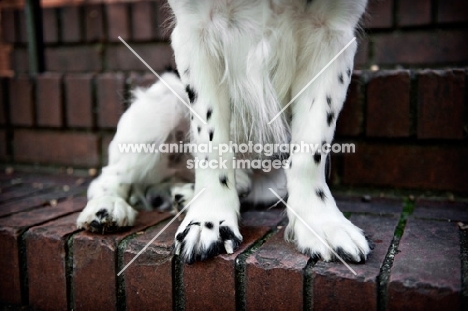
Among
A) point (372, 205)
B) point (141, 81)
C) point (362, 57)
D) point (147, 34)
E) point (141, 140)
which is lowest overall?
point (372, 205)

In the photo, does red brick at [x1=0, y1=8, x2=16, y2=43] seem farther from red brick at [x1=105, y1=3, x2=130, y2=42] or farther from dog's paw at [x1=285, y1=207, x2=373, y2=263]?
dog's paw at [x1=285, y1=207, x2=373, y2=263]

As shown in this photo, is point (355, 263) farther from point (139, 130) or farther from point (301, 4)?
point (139, 130)

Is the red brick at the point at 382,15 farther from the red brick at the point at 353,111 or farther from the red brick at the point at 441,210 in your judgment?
the red brick at the point at 441,210

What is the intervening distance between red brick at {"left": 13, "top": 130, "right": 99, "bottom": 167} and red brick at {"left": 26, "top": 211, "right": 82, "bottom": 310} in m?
0.79

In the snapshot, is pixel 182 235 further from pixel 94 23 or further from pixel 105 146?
pixel 94 23

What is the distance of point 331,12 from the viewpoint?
1.33 meters

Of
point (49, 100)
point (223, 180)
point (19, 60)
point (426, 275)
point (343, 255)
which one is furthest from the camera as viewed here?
point (19, 60)

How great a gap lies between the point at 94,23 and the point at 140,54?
12.6 inches

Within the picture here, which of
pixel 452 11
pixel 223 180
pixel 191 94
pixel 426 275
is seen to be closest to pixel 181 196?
pixel 223 180

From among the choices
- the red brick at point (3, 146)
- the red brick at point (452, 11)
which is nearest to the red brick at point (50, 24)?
the red brick at point (3, 146)

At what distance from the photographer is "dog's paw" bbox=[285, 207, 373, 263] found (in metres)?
1.14

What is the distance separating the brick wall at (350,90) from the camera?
5.48 ft

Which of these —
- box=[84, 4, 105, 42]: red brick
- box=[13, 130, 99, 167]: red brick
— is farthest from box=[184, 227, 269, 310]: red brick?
box=[84, 4, 105, 42]: red brick

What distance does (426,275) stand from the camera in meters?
1.03
